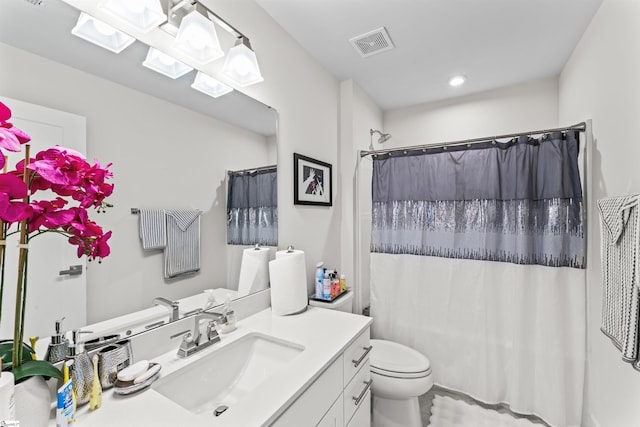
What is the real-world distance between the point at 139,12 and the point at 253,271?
1171 mm

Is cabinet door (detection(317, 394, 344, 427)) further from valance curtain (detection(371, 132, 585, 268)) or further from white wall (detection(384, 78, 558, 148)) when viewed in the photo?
white wall (detection(384, 78, 558, 148))

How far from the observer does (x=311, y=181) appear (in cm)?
184

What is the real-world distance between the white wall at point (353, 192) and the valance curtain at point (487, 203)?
0.52ft

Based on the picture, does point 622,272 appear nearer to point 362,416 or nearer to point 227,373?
point 362,416

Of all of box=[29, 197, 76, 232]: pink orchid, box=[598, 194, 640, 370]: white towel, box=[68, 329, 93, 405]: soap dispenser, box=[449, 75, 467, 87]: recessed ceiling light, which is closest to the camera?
box=[29, 197, 76, 232]: pink orchid

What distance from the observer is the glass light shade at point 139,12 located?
90 cm

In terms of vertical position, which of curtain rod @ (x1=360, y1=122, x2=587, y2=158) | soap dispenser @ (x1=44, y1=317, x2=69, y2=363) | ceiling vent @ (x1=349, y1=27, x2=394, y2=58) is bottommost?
soap dispenser @ (x1=44, y1=317, x2=69, y2=363)

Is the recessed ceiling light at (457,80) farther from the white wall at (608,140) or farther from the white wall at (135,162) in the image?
the white wall at (135,162)

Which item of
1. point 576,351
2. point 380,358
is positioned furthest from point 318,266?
point 576,351

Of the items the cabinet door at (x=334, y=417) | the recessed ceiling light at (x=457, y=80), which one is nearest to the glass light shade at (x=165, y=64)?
the cabinet door at (x=334, y=417)

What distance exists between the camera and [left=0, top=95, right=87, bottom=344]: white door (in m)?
0.70

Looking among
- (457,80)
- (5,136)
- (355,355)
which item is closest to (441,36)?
(457,80)

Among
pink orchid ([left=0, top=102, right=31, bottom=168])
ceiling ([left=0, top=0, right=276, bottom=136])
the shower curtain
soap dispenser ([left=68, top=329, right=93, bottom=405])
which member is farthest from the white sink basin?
the shower curtain

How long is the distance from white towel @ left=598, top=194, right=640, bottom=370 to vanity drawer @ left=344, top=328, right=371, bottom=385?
3.31 ft
